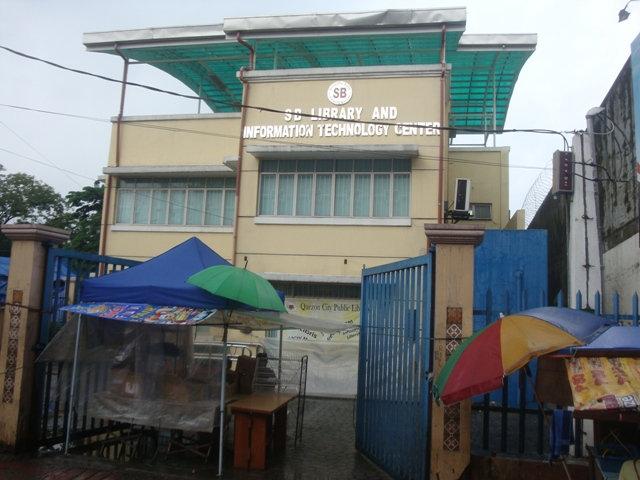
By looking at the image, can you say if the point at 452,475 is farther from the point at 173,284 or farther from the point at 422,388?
the point at 173,284

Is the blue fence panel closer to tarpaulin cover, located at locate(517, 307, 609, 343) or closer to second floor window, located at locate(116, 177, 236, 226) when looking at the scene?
second floor window, located at locate(116, 177, 236, 226)

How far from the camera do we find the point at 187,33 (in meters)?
16.8

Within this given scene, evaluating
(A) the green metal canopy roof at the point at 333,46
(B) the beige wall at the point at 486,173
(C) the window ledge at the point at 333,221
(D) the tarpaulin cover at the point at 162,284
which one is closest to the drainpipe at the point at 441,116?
(A) the green metal canopy roof at the point at 333,46

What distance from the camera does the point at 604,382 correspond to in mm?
3930

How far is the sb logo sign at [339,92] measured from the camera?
15.6 meters

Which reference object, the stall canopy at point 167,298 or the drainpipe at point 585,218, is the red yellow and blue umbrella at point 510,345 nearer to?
the stall canopy at point 167,298

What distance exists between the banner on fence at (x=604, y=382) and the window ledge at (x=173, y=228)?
1297 centimetres

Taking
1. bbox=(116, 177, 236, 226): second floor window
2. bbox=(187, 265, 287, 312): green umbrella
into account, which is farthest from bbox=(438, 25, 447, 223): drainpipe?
bbox=(187, 265, 287, 312): green umbrella

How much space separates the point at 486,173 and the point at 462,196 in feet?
10.2

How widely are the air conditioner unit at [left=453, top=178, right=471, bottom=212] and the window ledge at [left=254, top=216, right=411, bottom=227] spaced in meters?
1.24

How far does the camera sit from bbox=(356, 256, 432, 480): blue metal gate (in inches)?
245

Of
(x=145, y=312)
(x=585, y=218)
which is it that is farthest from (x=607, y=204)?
(x=145, y=312)

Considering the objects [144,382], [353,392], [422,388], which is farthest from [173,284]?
[353,392]

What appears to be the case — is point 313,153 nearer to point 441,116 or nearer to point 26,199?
point 441,116
